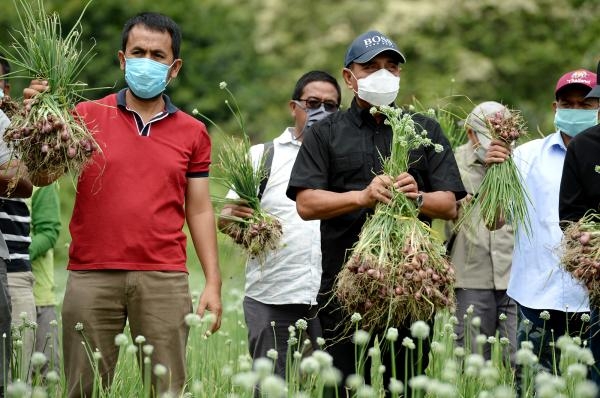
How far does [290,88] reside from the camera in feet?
96.9

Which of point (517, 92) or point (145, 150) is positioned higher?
point (517, 92)

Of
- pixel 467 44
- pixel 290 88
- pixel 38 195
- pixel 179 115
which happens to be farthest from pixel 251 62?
pixel 179 115

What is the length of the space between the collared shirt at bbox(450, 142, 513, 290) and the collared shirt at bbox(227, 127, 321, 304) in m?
1.20

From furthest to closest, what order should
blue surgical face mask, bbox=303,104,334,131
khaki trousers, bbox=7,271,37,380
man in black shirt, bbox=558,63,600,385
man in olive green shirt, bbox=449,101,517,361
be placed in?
man in olive green shirt, bbox=449,101,517,361, blue surgical face mask, bbox=303,104,334,131, khaki trousers, bbox=7,271,37,380, man in black shirt, bbox=558,63,600,385

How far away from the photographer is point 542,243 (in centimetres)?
703

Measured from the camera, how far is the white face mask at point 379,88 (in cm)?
632

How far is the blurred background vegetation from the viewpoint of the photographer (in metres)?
26.1

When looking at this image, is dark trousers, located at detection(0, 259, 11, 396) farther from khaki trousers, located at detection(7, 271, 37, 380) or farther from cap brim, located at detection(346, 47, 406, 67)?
cap brim, located at detection(346, 47, 406, 67)

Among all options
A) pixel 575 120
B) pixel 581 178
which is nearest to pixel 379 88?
pixel 581 178

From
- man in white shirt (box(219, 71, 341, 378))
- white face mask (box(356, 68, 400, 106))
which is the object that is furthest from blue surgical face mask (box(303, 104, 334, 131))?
white face mask (box(356, 68, 400, 106))

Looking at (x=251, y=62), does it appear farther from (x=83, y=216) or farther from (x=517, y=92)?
(x=83, y=216)

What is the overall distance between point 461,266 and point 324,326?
224 cm

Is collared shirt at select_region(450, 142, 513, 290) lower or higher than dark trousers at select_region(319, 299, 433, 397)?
higher

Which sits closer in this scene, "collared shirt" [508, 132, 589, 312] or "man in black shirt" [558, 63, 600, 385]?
"man in black shirt" [558, 63, 600, 385]
